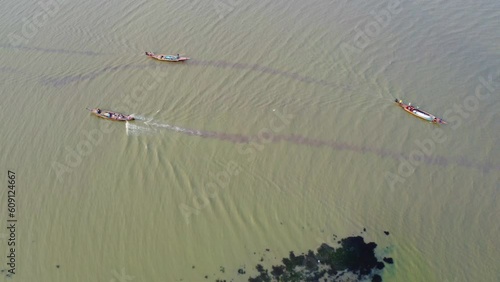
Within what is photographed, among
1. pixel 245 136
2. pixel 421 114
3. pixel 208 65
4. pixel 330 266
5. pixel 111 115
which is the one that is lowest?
pixel 330 266

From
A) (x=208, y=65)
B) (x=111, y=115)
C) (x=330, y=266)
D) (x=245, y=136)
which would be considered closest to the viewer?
(x=330, y=266)

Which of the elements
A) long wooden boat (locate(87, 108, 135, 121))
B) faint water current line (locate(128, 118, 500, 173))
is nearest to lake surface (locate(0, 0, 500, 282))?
faint water current line (locate(128, 118, 500, 173))

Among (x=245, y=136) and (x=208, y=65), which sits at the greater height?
(x=208, y=65)

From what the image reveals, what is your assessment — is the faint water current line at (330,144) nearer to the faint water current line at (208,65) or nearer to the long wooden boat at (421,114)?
the long wooden boat at (421,114)

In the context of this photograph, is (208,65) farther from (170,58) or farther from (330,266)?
(330,266)

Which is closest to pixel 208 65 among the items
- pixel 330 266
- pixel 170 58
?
pixel 170 58

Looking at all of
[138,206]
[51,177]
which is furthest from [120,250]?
[51,177]

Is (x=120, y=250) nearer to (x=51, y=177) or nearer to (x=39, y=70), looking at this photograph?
(x=51, y=177)

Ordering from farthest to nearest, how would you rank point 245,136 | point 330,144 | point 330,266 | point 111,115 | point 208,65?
point 208,65 → point 111,115 → point 245,136 → point 330,144 → point 330,266

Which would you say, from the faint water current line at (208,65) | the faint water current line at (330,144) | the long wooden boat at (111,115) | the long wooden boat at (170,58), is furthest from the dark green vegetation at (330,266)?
the long wooden boat at (170,58)
